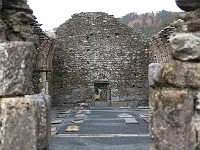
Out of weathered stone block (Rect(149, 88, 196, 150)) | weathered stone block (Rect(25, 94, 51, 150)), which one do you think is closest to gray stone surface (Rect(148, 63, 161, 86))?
weathered stone block (Rect(149, 88, 196, 150))

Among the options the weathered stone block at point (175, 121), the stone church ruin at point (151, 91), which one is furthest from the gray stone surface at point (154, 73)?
the weathered stone block at point (175, 121)

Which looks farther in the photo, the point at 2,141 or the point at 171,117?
the point at 2,141

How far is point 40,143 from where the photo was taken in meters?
2.93

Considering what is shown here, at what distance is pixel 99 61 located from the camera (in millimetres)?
20203

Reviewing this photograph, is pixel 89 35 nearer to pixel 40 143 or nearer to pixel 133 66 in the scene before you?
pixel 133 66

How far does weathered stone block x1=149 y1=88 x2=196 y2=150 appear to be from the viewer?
2686 mm

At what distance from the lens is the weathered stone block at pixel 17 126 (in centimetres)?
287

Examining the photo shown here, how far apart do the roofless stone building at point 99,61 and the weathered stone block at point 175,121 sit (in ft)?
55.9

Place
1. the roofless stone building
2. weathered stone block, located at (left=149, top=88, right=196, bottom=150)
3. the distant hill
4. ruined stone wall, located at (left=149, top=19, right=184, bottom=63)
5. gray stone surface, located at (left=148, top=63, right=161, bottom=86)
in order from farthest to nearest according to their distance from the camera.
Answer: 1. the distant hill
2. the roofless stone building
3. ruined stone wall, located at (left=149, top=19, right=184, bottom=63)
4. gray stone surface, located at (left=148, top=63, right=161, bottom=86)
5. weathered stone block, located at (left=149, top=88, right=196, bottom=150)

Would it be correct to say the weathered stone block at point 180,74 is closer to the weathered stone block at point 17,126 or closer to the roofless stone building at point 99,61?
the weathered stone block at point 17,126

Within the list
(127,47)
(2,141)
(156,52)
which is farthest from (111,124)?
(127,47)

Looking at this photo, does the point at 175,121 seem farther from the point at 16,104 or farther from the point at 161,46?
the point at 161,46

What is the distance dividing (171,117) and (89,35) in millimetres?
17876

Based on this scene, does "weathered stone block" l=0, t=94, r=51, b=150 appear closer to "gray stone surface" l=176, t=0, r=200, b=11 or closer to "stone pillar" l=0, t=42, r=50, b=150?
"stone pillar" l=0, t=42, r=50, b=150
